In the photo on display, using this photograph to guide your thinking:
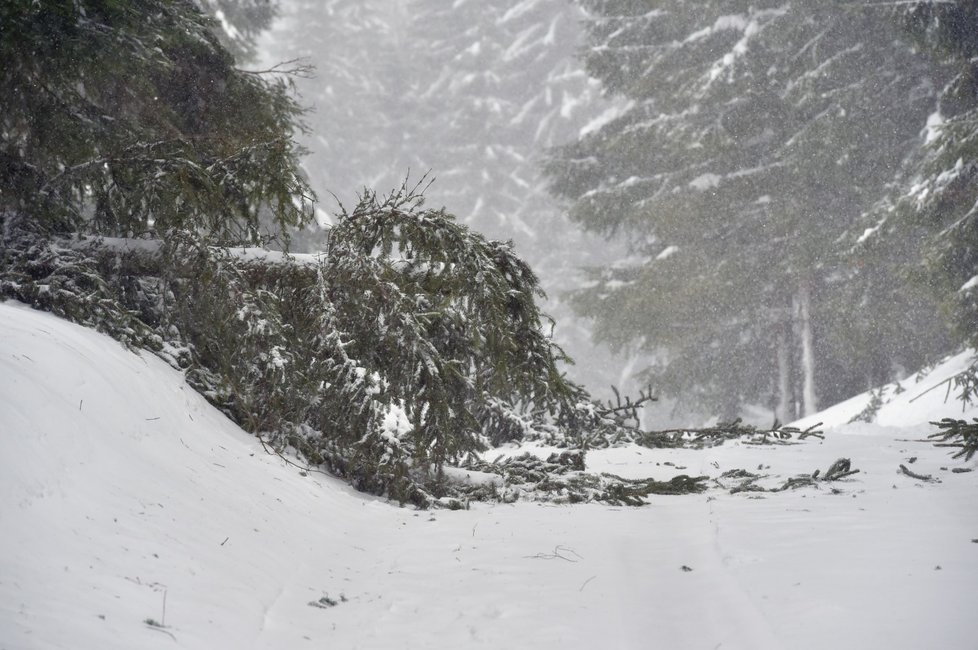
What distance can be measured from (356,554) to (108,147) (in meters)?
4.14

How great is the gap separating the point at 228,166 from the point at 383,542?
3286 millimetres

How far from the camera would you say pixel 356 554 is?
12.7ft

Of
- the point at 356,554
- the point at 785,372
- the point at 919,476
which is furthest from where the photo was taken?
the point at 785,372

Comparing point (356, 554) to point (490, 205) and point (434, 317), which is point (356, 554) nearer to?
point (434, 317)

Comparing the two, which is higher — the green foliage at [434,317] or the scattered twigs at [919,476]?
the green foliage at [434,317]

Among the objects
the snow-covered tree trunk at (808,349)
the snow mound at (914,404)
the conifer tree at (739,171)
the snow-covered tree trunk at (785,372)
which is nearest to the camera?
the snow mound at (914,404)

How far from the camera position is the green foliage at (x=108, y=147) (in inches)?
201

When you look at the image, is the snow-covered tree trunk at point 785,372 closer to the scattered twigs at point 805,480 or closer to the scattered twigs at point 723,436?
the scattered twigs at point 723,436

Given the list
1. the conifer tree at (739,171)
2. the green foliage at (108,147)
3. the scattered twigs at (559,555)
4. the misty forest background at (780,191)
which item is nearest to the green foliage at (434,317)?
the green foliage at (108,147)

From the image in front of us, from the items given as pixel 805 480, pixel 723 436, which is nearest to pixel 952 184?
pixel 723 436

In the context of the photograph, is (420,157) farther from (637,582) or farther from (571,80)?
(637,582)

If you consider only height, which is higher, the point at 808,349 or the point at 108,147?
the point at 808,349

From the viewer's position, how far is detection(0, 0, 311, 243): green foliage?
16.7 ft

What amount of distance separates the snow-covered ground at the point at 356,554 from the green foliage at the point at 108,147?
1.34 metres
